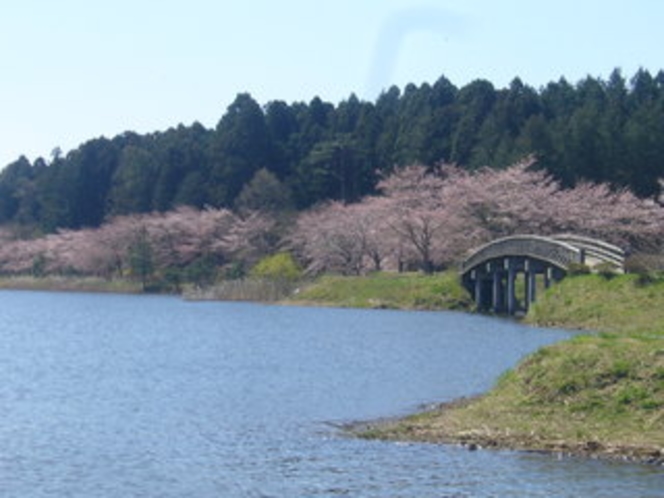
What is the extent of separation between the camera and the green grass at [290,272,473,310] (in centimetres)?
6688

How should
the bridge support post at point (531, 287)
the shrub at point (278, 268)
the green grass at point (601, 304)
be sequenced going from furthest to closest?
the shrub at point (278, 268) → the bridge support post at point (531, 287) → the green grass at point (601, 304)

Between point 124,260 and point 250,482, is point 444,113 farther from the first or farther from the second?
point 250,482

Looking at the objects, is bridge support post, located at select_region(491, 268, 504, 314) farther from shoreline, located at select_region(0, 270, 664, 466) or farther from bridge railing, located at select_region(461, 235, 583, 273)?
shoreline, located at select_region(0, 270, 664, 466)

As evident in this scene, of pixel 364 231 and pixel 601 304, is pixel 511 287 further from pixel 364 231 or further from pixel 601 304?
pixel 364 231

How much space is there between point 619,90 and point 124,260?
163 ft

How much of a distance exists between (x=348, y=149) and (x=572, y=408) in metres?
87.9

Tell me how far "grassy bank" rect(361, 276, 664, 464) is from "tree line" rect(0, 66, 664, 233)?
58.3m

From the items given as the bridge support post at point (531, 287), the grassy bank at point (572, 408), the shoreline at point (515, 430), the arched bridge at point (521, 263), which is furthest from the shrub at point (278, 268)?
the grassy bank at point (572, 408)

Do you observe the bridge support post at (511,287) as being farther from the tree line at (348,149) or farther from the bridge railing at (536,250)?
the tree line at (348,149)

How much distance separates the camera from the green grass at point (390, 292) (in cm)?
6688

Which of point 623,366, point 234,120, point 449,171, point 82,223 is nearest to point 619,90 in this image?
point 449,171

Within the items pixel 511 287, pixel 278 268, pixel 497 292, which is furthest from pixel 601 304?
pixel 278 268

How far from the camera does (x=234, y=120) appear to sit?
4783 inches

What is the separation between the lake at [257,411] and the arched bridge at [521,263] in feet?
13.2
